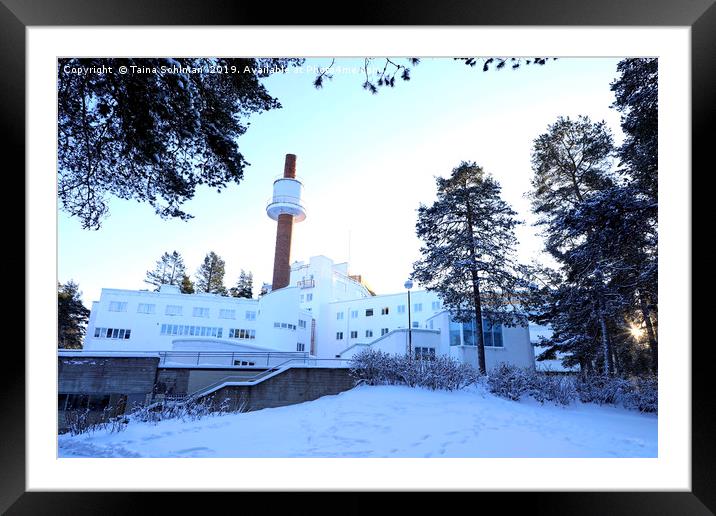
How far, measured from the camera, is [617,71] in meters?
8.97

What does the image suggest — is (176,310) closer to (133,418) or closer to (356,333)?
(356,333)

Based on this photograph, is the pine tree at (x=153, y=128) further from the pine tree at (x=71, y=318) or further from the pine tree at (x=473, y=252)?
the pine tree at (x=71, y=318)

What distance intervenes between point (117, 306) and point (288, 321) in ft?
31.3

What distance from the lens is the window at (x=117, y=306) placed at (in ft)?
66.6

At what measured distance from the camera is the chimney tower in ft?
80.0

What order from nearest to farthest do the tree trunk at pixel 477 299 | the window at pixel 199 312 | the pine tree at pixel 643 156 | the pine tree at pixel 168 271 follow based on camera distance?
the pine tree at pixel 643 156, the tree trunk at pixel 477 299, the window at pixel 199 312, the pine tree at pixel 168 271

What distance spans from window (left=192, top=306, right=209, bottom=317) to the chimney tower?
16.0 ft

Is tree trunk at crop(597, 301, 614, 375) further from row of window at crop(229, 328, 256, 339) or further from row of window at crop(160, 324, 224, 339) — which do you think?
row of window at crop(160, 324, 224, 339)

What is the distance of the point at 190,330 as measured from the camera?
69.4ft

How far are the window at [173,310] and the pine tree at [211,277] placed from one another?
9126 millimetres

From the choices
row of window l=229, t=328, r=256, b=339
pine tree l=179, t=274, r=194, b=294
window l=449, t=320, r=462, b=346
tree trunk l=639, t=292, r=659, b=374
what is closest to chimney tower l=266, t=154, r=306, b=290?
row of window l=229, t=328, r=256, b=339
